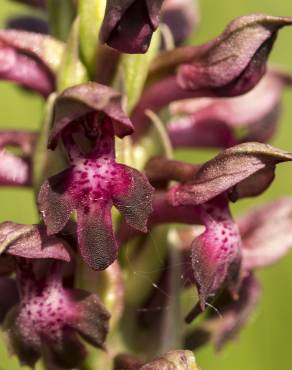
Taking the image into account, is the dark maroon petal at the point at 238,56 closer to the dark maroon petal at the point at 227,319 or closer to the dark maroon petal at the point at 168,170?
the dark maroon petal at the point at 168,170

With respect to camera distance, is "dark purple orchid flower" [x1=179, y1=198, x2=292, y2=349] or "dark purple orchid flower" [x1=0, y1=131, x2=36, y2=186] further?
"dark purple orchid flower" [x1=179, y1=198, x2=292, y2=349]

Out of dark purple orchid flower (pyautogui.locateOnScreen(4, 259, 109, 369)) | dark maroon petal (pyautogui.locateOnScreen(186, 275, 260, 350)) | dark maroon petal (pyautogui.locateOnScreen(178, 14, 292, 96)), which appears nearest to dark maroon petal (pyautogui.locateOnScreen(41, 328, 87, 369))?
dark purple orchid flower (pyautogui.locateOnScreen(4, 259, 109, 369))

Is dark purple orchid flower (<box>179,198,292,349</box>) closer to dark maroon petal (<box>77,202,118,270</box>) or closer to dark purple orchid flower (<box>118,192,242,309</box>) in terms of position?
dark purple orchid flower (<box>118,192,242,309</box>)

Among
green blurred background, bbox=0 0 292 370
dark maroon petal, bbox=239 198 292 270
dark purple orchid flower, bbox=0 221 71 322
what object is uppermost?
dark purple orchid flower, bbox=0 221 71 322

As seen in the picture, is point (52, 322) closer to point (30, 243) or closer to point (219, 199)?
point (30, 243)

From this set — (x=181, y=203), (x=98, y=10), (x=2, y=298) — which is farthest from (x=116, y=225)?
(x=98, y=10)

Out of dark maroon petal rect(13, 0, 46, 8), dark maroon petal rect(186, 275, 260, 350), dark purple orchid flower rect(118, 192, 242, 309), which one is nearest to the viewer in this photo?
dark purple orchid flower rect(118, 192, 242, 309)

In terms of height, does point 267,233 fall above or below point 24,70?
below

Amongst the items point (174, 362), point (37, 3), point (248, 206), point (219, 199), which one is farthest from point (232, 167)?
point (248, 206)
